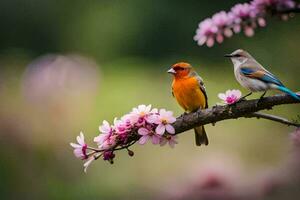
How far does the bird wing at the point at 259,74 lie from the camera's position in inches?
97.2

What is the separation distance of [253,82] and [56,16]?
11.9 metres

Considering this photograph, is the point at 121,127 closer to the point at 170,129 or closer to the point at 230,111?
the point at 170,129

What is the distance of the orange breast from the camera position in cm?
335

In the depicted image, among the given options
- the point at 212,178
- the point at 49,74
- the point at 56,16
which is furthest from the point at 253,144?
the point at 56,16

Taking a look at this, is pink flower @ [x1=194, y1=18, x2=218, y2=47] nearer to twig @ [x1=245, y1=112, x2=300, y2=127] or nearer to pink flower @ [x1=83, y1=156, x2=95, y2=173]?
twig @ [x1=245, y1=112, x2=300, y2=127]

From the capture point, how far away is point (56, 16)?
14195 mm

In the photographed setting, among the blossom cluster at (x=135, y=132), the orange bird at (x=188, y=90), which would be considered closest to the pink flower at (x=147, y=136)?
the blossom cluster at (x=135, y=132)

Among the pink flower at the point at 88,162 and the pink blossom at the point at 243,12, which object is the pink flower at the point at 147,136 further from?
the pink blossom at the point at 243,12

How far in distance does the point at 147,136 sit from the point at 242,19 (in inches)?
16.2

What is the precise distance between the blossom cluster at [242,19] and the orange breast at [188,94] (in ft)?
3.14

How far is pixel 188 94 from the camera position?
3.35 metres

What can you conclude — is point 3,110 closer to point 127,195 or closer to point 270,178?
point 127,195

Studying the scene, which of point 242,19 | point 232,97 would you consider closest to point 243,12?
point 242,19

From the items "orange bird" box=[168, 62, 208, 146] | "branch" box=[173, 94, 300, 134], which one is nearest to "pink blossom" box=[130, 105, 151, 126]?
"branch" box=[173, 94, 300, 134]
